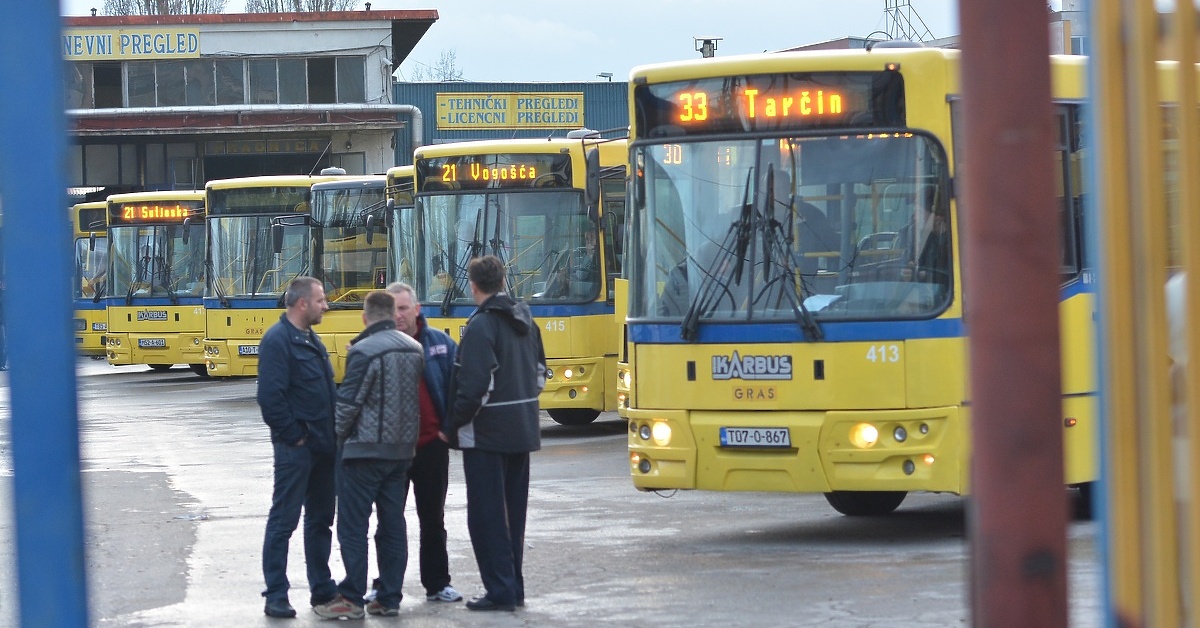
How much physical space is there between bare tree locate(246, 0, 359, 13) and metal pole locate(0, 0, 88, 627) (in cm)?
7426

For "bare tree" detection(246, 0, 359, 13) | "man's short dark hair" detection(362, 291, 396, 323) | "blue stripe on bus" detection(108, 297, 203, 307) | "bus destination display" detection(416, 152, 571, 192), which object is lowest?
"man's short dark hair" detection(362, 291, 396, 323)

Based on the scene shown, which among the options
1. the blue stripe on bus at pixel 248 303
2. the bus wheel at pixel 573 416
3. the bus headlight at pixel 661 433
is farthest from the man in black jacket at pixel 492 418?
the blue stripe on bus at pixel 248 303

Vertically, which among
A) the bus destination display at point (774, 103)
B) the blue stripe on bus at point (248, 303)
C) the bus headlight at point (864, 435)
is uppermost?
the bus destination display at point (774, 103)

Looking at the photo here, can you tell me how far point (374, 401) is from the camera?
8609mm

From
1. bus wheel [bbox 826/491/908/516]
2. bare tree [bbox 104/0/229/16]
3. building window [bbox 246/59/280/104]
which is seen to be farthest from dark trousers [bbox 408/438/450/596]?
bare tree [bbox 104/0/229/16]

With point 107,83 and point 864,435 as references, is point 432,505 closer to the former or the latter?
point 864,435

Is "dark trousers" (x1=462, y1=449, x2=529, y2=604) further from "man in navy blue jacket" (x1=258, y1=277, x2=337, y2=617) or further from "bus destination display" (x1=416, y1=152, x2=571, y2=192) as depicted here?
"bus destination display" (x1=416, y1=152, x2=571, y2=192)

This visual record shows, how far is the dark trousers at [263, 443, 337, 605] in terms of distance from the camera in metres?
8.73

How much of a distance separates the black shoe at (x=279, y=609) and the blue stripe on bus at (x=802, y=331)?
3.05m

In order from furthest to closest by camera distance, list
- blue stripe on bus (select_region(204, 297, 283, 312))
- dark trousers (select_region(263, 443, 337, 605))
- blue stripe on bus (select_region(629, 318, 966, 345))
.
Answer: blue stripe on bus (select_region(204, 297, 283, 312))
blue stripe on bus (select_region(629, 318, 966, 345))
dark trousers (select_region(263, 443, 337, 605))

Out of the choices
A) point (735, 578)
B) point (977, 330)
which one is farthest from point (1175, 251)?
point (735, 578)

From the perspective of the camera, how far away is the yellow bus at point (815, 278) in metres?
10.1

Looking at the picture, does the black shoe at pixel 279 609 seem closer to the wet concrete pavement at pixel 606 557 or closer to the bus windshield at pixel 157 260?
the wet concrete pavement at pixel 606 557

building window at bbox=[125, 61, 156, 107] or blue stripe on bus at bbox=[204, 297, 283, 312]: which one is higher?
building window at bbox=[125, 61, 156, 107]
